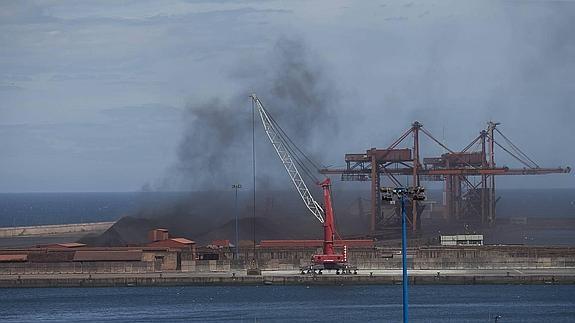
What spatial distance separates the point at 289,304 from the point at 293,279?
45.1 ft

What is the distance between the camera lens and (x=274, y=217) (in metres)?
166

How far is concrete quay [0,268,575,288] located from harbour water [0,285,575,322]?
57.9 inches

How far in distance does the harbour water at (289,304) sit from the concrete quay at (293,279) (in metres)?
1.47

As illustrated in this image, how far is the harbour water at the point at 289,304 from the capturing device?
76688mm

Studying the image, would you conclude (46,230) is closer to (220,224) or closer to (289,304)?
(220,224)

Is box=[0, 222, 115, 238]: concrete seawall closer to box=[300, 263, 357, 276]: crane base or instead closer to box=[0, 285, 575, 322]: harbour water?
Answer: box=[0, 285, 575, 322]: harbour water

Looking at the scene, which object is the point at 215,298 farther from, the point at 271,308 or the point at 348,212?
the point at 348,212

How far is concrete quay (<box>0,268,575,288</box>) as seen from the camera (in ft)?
314

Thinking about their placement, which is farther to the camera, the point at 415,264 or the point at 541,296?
the point at 415,264

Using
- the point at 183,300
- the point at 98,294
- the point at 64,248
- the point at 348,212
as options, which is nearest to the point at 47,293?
the point at 98,294

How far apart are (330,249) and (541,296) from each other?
21.0 m

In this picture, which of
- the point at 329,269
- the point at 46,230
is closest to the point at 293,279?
the point at 329,269

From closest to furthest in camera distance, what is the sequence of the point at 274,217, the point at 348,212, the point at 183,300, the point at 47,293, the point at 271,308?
the point at 271,308, the point at 183,300, the point at 47,293, the point at 274,217, the point at 348,212

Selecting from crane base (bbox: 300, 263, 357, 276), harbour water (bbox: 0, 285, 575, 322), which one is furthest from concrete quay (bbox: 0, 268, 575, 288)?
harbour water (bbox: 0, 285, 575, 322)
